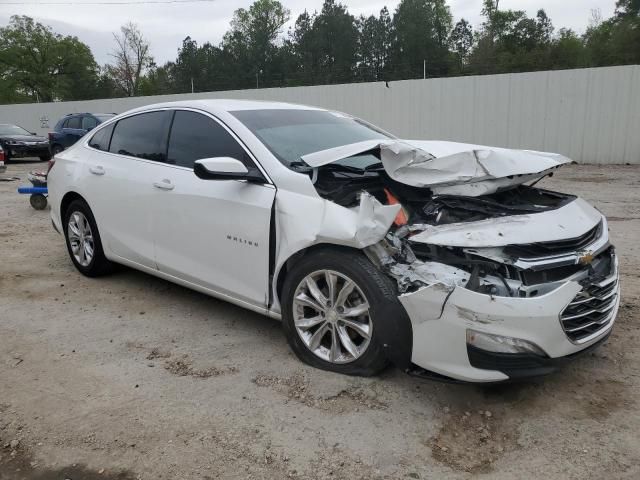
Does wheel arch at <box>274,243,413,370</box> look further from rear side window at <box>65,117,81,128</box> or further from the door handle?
rear side window at <box>65,117,81,128</box>

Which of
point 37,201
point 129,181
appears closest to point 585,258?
point 129,181

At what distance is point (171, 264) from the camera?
161 inches

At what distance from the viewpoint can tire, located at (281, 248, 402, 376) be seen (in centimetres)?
288

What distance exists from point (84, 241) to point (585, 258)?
422cm

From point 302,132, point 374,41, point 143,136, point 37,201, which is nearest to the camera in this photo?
point 302,132

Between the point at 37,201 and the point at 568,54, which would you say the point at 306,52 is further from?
the point at 37,201

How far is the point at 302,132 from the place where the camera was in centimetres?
396

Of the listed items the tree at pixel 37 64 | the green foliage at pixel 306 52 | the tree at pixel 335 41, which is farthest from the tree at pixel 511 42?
the tree at pixel 37 64

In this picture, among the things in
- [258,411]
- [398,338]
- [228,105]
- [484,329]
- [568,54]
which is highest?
[568,54]

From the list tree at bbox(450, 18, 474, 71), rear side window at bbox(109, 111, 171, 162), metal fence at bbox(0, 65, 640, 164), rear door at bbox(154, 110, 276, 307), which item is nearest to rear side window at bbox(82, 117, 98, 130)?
metal fence at bbox(0, 65, 640, 164)

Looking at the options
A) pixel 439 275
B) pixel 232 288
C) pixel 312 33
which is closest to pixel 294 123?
pixel 232 288

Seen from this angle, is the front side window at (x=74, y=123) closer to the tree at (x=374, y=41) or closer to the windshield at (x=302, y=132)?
the windshield at (x=302, y=132)

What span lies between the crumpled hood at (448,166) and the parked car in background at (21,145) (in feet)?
61.3

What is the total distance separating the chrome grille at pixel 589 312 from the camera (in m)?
2.71
